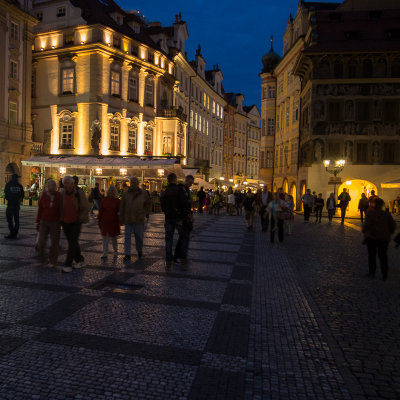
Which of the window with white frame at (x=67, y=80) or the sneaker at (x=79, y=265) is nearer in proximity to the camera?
the sneaker at (x=79, y=265)

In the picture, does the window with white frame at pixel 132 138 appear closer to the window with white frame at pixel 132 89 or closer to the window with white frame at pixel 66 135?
the window with white frame at pixel 132 89

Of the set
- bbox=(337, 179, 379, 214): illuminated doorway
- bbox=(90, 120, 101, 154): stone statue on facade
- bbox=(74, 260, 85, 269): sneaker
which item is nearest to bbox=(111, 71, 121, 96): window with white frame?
bbox=(90, 120, 101, 154): stone statue on facade

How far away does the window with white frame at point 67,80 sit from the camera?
34500 mm

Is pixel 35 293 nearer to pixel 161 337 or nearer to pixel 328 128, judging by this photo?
pixel 161 337

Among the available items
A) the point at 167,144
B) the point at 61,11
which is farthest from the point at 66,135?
the point at 61,11

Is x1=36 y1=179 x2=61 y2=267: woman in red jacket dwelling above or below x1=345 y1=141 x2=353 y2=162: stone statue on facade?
below

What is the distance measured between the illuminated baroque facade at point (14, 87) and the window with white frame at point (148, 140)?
10.4 metres

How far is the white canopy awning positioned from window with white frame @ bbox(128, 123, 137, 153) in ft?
24.6

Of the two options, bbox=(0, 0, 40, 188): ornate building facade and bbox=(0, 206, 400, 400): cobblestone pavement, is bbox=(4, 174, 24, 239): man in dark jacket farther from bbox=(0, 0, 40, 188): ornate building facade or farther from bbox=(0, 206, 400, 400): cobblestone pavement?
bbox=(0, 0, 40, 188): ornate building facade

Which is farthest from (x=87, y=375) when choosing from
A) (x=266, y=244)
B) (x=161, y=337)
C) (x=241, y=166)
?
(x=241, y=166)

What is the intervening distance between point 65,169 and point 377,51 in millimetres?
24539

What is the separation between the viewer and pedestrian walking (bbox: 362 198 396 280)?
8.05m

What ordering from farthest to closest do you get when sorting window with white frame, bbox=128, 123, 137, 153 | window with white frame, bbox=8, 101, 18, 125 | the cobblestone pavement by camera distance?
window with white frame, bbox=128, 123, 137, 153 < window with white frame, bbox=8, 101, 18, 125 < the cobblestone pavement

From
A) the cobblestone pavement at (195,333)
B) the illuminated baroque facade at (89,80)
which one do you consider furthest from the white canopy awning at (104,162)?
the cobblestone pavement at (195,333)
